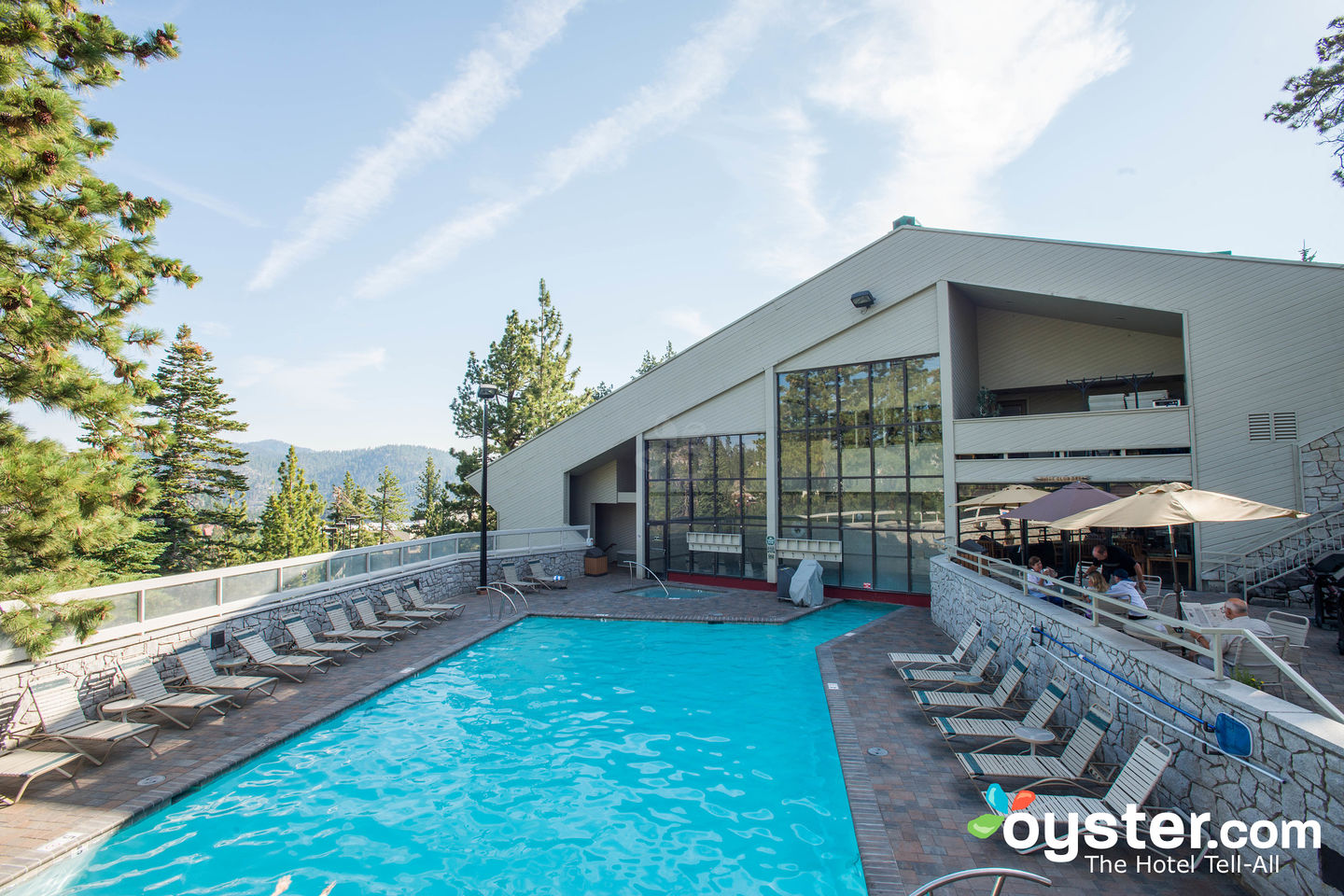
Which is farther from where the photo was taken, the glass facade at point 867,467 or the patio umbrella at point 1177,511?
the glass facade at point 867,467

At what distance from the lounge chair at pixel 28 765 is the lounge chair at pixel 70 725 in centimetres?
21

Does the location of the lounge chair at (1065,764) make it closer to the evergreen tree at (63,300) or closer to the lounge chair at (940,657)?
the lounge chair at (940,657)

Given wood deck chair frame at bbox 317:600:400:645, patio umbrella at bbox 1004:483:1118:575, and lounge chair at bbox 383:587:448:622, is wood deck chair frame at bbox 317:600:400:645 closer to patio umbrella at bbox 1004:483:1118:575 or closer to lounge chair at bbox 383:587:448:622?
lounge chair at bbox 383:587:448:622

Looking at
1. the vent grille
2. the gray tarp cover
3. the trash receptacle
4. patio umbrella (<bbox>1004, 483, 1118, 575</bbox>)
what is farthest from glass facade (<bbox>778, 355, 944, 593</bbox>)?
the trash receptacle

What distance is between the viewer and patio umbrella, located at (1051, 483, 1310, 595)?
A: 22.4ft

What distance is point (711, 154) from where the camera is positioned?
47.2 feet

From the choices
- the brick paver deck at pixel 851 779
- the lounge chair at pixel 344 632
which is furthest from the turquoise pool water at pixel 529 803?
the lounge chair at pixel 344 632

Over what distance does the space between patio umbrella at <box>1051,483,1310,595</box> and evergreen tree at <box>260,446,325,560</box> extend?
43014 millimetres

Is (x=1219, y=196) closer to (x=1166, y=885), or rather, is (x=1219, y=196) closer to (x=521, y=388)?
(x=1166, y=885)

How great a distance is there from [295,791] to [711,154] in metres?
14.5

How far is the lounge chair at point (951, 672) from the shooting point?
8648mm

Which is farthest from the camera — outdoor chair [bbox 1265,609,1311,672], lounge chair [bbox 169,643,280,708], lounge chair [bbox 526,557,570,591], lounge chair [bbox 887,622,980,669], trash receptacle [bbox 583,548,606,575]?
trash receptacle [bbox 583,548,606,575]

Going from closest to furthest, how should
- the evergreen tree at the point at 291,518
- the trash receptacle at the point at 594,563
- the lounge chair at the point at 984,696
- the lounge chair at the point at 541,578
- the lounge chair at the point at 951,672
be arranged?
the lounge chair at the point at 984,696
the lounge chair at the point at 951,672
the lounge chair at the point at 541,578
the trash receptacle at the point at 594,563
the evergreen tree at the point at 291,518

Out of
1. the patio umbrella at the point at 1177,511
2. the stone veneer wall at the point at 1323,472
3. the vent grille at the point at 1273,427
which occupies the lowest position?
the patio umbrella at the point at 1177,511
